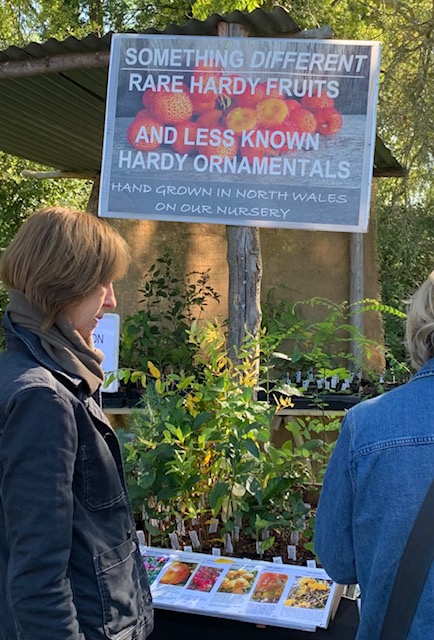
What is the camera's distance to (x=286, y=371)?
5.46m

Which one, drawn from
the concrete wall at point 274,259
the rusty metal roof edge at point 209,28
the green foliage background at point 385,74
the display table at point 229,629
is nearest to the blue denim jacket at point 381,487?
the display table at point 229,629

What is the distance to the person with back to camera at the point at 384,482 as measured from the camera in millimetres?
1199

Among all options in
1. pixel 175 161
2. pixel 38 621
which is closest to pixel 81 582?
pixel 38 621

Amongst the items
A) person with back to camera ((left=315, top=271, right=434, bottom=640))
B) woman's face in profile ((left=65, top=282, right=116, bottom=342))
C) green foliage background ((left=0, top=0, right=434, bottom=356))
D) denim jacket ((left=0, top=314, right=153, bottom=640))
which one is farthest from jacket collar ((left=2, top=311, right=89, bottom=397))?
green foliage background ((left=0, top=0, right=434, bottom=356))

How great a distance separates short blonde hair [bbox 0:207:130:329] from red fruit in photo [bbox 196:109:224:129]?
65.1 inches

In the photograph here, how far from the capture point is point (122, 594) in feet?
4.76

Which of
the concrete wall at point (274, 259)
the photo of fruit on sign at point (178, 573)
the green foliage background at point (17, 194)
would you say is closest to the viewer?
the photo of fruit on sign at point (178, 573)

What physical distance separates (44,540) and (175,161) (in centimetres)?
207

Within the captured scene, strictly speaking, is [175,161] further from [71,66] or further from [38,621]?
[38,621]

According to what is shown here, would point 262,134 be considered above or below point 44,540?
above

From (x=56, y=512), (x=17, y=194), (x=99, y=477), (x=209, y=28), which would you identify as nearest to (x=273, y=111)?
Result: (x=209, y=28)

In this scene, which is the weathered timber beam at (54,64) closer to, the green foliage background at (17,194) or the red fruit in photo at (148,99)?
the red fruit in photo at (148,99)

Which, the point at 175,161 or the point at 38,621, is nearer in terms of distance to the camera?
the point at 38,621

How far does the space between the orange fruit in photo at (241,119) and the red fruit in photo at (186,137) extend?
6.2 inches
